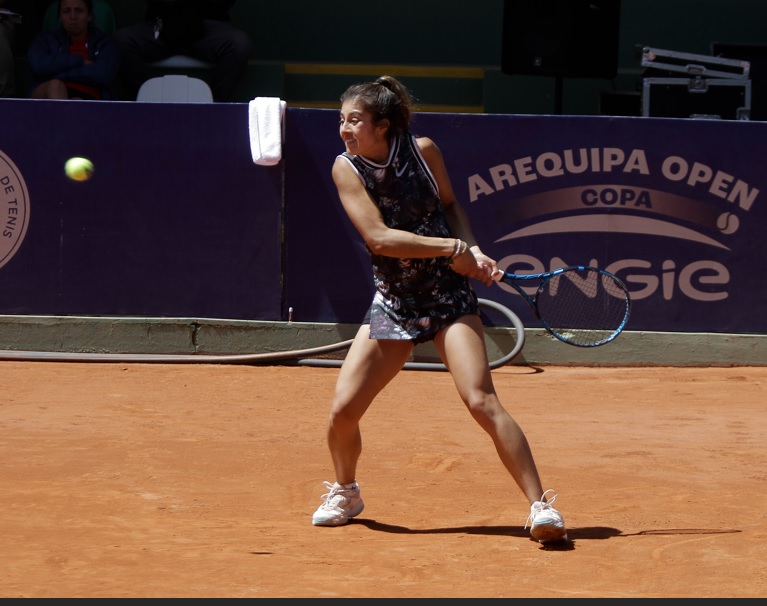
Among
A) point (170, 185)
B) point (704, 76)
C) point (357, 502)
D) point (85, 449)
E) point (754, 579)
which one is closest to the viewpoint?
point (754, 579)

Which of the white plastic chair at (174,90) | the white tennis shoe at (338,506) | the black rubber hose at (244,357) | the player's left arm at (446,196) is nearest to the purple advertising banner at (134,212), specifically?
the black rubber hose at (244,357)

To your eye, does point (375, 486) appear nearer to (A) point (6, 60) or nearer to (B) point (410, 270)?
(B) point (410, 270)

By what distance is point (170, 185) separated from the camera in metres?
9.75

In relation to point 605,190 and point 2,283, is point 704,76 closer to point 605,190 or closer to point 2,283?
point 605,190

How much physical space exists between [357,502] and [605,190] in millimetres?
5084

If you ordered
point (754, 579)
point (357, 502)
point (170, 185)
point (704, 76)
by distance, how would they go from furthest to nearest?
1. point (704, 76)
2. point (170, 185)
3. point (357, 502)
4. point (754, 579)

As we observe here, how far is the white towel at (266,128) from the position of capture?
9.58m

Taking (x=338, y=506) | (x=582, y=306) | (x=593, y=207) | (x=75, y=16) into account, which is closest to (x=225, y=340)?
(x=582, y=306)

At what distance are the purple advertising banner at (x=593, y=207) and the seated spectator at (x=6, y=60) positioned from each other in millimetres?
3905

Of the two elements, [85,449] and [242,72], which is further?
[242,72]

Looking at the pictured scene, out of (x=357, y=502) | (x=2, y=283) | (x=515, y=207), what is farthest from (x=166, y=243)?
(x=357, y=502)

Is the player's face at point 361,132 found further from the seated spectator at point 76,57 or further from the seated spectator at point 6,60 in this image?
the seated spectator at point 6,60

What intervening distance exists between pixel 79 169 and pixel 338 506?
5.29 meters

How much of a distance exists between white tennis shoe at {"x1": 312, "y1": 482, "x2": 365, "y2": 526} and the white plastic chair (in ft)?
25.5
